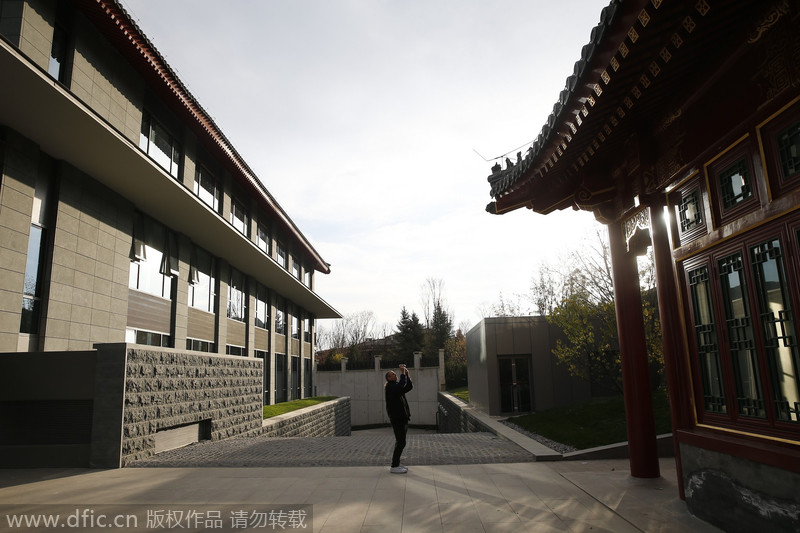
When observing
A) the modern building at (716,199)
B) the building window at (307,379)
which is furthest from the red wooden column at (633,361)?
the building window at (307,379)

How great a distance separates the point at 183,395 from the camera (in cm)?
1055

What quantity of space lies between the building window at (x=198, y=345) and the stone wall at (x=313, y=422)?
3621 mm

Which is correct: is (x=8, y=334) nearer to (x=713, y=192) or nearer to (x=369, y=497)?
(x=369, y=497)

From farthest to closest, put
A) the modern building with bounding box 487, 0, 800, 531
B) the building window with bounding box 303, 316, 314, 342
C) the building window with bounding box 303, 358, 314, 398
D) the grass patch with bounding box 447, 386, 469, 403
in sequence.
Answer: the building window with bounding box 303, 316, 314, 342 → the building window with bounding box 303, 358, 314, 398 → the grass patch with bounding box 447, 386, 469, 403 → the modern building with bounding box 487, 0, 800, 531

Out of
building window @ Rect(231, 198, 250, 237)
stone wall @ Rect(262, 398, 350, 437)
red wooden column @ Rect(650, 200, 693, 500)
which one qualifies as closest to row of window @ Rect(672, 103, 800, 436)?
red wooden column @ Rect(650, 200, 693, 500)

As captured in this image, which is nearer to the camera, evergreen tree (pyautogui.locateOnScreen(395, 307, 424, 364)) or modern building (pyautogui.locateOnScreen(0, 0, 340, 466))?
modern building (pyautogui.locateOnScreen(0, 0, 340, 466))

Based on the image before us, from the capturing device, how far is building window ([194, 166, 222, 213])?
1692cm

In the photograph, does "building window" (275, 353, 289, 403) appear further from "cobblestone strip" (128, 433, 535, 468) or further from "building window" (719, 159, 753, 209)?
"building window" (719, 159, 753, 209)

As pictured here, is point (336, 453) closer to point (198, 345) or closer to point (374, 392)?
point (198, 345)

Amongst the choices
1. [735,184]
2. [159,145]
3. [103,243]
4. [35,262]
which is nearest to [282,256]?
[159,145]

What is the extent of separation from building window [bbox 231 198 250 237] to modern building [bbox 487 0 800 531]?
1580 centimetres

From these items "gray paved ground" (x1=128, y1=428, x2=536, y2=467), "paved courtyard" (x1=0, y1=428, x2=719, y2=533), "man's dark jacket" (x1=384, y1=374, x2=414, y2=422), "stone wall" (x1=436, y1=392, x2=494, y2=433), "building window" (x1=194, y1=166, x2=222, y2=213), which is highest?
"building window" (x1=194, y1=166, x2=222, y2=213)

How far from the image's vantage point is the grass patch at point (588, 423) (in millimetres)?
10172

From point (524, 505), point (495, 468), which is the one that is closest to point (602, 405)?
point (495, 468)
